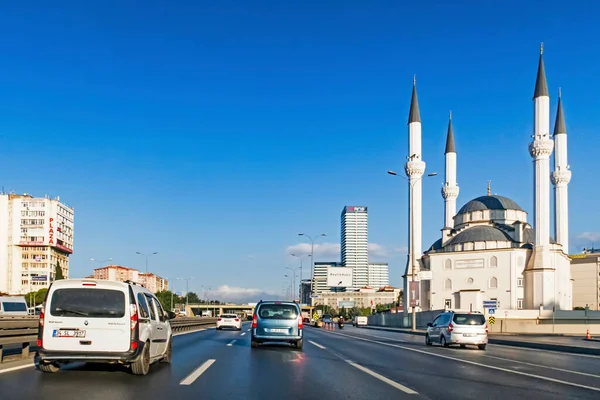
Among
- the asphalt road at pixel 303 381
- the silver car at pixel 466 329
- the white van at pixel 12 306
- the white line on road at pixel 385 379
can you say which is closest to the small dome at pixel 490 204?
the white van at pixel 12 306

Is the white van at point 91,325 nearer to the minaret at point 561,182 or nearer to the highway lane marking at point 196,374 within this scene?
the highway lane marking at point 196,374

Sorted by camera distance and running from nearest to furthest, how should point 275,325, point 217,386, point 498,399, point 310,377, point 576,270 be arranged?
point 498,399
point 217,386
point 310,377
point 275,325
point 576,270

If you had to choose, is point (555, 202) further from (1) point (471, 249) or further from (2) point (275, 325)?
(2) point (275, 325)

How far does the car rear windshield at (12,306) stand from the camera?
1657 inches

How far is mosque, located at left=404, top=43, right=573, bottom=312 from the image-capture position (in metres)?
81.2

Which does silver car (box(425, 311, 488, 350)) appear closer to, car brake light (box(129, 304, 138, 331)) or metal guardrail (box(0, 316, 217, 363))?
metal guardrail (box(0, 316, 217, 363))

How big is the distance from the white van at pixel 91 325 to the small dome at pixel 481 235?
87.6 m

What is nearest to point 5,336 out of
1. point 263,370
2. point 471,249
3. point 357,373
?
point 263,370

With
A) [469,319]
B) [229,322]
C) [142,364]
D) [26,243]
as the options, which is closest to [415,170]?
[229,322]

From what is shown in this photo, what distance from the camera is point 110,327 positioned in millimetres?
11625

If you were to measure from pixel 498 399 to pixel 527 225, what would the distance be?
97612 mm

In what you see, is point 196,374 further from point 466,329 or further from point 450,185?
point 450,185

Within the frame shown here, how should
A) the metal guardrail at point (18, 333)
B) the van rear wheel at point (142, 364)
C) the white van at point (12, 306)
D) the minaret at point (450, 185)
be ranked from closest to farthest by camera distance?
the van rear wheel at point (142, 364)
the metal guardrail at point (18, 333)
the white van at point (12, 306)
the minaret at point (450, 185)

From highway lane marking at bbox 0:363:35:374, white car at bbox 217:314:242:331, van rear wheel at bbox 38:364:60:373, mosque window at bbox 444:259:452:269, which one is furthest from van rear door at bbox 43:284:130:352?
mosque window at bbox 444:259:452:269
